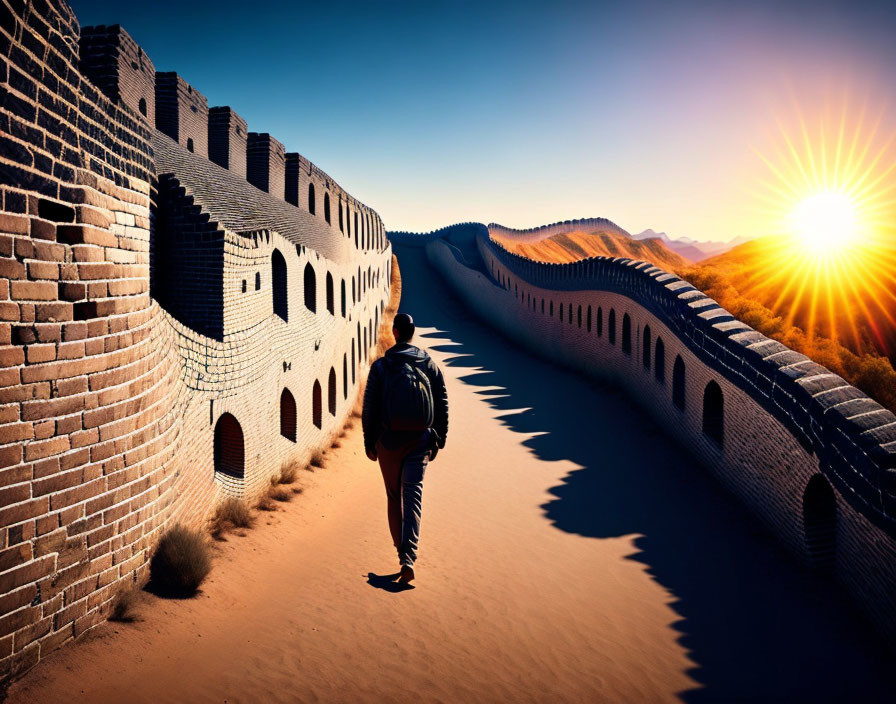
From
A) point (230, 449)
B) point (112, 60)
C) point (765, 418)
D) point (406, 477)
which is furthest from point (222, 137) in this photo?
point (765, 418)

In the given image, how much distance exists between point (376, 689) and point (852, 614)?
17.6ft

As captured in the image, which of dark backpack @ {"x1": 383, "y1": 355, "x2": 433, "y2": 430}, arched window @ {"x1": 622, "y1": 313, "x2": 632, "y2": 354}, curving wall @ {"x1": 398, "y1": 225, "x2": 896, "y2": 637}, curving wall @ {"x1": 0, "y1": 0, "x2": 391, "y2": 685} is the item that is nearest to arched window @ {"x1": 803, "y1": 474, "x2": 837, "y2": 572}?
curving wall @ {"x1": 398, "y1": 225, "x2": 896, "y2": 637}

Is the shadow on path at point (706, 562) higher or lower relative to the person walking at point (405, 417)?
lower

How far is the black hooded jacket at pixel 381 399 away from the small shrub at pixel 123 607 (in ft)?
6.63

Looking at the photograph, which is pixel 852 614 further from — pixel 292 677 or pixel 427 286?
pixel 427 286

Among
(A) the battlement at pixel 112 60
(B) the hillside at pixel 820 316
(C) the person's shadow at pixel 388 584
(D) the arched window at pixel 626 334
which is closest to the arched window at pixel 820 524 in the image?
(B) the hillside at pixel 820 316

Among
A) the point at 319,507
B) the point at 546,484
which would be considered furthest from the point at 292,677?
the point at 546,484

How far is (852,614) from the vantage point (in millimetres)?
6680

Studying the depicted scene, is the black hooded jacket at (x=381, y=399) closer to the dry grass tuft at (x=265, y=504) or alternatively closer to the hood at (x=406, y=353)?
the hood at (x=406, y=353)

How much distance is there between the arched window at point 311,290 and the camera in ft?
43.6

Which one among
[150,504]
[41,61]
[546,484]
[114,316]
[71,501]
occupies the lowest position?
[546,484]

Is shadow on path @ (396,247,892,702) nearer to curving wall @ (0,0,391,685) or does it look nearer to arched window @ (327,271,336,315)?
curving wall @ (0,0,391,685)

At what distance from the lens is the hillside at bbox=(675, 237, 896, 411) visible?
1270 centimetres

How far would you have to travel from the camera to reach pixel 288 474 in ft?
33.6
